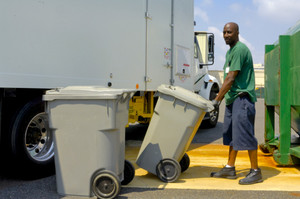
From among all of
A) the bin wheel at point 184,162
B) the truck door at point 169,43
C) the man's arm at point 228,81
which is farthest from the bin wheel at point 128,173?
the truck door at point 169,43

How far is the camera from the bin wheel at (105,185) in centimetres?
340

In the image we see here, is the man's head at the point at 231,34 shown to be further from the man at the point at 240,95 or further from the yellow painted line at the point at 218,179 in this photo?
the yellow painted line at the point at 218,179

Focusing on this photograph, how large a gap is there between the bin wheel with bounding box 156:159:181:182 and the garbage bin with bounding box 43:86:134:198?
0.70 meters

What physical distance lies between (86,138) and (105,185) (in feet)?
1.62

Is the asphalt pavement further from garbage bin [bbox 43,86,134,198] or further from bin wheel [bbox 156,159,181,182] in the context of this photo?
garbage bin [bbox 43,86,134,198]

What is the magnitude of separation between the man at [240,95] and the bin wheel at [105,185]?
1502mm

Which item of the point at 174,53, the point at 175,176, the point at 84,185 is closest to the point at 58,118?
the point at 84,185

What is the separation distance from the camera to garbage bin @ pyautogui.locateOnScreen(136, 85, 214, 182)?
158 inches

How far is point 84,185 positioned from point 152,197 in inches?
27.3

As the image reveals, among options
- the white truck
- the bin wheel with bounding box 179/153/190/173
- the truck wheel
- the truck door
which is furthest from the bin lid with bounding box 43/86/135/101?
the truck door

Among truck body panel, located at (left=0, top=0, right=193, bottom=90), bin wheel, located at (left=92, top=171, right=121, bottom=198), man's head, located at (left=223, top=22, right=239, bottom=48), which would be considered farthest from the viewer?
man's head, located at (left=223, top=22, right=239, bottom=48)

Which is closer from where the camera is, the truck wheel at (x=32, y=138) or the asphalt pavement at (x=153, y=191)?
the asphalt pavement at (x=153, y=191)

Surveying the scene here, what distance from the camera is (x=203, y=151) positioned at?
626 cm

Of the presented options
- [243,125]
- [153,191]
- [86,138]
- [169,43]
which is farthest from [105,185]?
[169,43]
